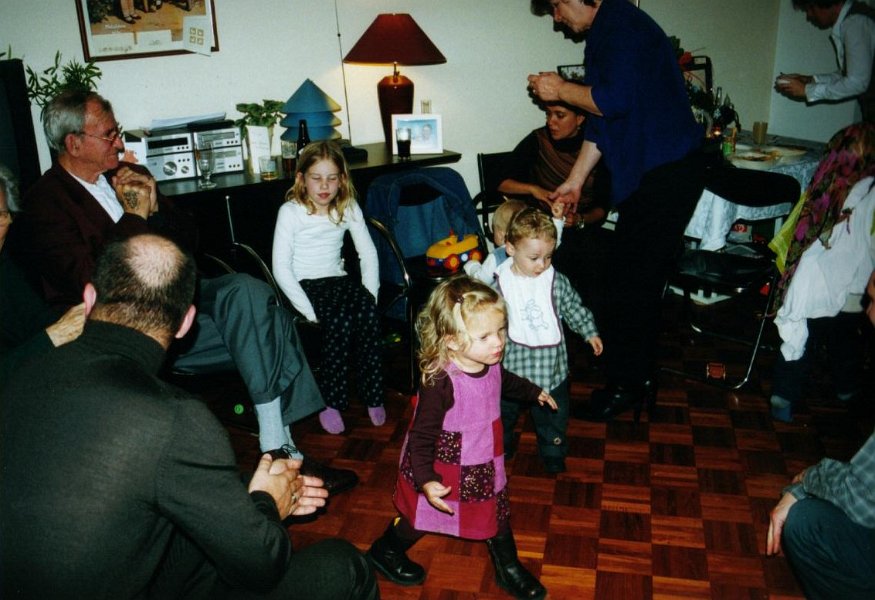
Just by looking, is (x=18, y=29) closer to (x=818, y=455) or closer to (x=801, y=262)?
(x=801, y=262)

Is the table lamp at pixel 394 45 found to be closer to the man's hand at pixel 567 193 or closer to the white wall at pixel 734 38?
the man's hand at pixel 567 193

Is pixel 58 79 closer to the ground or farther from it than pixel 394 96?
farther from it

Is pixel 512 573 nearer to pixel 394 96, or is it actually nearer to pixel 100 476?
pixel 100 476

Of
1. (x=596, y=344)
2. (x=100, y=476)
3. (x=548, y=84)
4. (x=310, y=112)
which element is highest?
(x=548, y=84)

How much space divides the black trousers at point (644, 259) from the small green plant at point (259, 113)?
175 cm

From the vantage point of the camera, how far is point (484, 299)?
2.07 m

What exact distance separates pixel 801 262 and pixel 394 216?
5.70 feet

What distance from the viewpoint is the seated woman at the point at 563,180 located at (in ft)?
11.7

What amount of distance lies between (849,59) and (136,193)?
4204mm

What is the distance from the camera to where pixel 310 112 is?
3.65 metres

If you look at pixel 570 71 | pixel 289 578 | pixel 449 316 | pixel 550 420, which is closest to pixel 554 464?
pixel 550 420

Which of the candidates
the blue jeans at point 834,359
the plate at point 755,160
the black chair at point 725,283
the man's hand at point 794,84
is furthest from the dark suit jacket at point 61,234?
the man's hand at point 794,84

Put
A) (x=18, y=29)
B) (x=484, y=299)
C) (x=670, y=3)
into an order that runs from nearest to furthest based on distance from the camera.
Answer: (x=484, y=299), (x=18, y=29), (x=670, y=3)

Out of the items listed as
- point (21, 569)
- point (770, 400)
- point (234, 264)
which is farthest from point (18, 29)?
point (770, 400)
